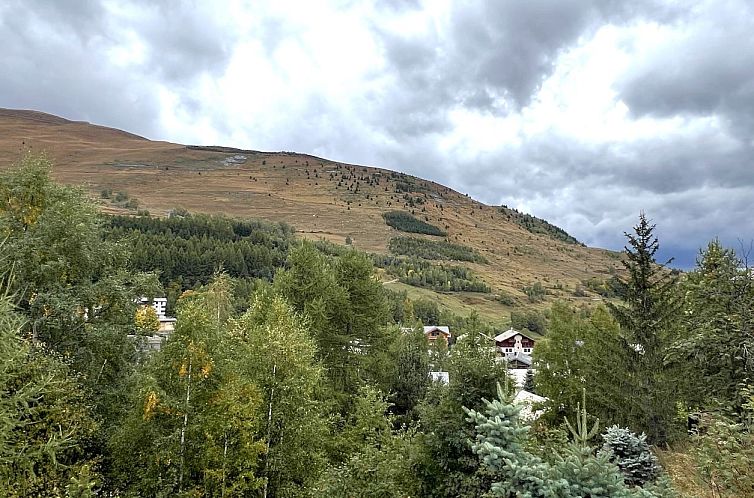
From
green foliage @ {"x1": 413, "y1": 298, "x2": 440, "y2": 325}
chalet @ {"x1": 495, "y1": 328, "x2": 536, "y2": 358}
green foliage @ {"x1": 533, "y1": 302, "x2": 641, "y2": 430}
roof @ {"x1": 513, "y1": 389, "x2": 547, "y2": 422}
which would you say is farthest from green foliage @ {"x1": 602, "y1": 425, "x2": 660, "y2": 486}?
green foliage @ {"x1": 413, "y1": 298, "x2": 440, "y2": 325}

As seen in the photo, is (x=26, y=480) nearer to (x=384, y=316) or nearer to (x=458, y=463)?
(x=458, y=463)

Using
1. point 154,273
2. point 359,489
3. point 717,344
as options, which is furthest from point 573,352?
point 154,273

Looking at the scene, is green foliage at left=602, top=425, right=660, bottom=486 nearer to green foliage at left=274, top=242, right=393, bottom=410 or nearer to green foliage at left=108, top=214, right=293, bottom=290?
green foliage at left=274, top=242, right=393, bottom=410

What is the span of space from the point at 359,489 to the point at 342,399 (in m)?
11.6

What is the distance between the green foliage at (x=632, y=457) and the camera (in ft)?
43.4

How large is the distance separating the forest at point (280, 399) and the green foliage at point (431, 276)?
471 ft

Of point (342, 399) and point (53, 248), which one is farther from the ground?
point (53, 248)

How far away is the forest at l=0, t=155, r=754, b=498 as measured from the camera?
33.7 feet

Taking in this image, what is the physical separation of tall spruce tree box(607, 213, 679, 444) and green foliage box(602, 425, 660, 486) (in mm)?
7826

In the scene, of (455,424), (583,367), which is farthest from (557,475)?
(583,367)

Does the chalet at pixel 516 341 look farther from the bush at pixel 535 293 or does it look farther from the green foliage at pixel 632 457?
the green foliage at pixel 632 457

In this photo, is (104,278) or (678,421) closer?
(104,278)

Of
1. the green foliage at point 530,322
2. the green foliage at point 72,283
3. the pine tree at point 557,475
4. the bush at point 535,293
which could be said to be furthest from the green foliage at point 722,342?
the bush at point 535,293

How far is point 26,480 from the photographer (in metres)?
11.6
